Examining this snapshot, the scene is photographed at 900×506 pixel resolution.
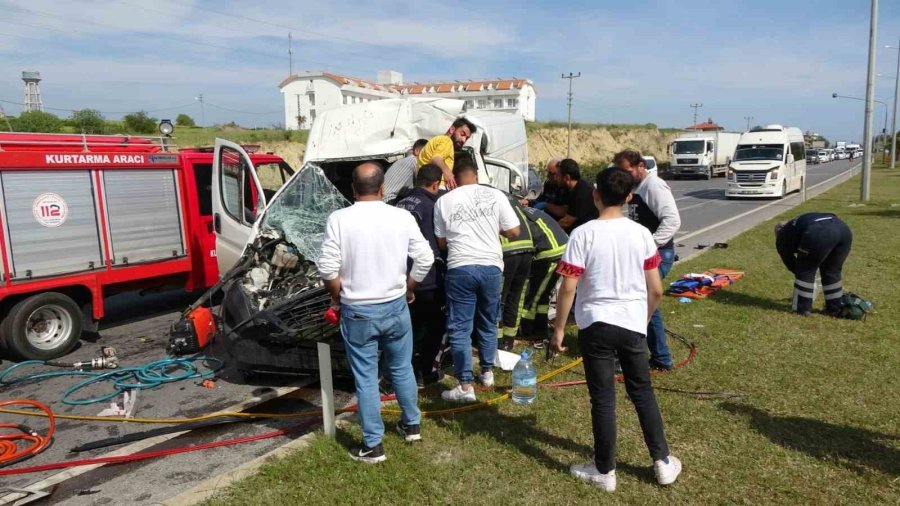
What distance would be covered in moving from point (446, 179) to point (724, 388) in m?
2.94

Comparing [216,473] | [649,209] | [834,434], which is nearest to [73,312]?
[216,473]

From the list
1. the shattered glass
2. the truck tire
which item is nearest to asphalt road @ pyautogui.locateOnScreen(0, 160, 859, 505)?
the truck tire

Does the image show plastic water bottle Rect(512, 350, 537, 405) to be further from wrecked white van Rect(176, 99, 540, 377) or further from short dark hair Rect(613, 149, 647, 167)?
short dark hair Rect(613, 149, 647, 167)

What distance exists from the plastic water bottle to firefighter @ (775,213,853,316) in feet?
12.9

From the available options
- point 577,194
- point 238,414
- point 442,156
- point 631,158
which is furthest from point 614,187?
point 238,414

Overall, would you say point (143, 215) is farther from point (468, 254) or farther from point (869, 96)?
point (869, 96)

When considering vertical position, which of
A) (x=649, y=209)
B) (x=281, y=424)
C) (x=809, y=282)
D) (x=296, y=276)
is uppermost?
(x=649, y=209)

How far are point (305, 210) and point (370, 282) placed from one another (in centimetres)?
318

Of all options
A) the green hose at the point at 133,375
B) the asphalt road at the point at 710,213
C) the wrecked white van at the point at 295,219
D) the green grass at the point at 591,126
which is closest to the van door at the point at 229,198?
the wrecked white van at the point at 295,219

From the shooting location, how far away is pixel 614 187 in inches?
132

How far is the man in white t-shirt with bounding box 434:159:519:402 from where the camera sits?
4.61 metres

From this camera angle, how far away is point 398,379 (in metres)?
3.90

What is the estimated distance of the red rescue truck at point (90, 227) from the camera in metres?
6.25

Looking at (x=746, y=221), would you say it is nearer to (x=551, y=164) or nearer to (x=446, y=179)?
(x=551, y=164)
